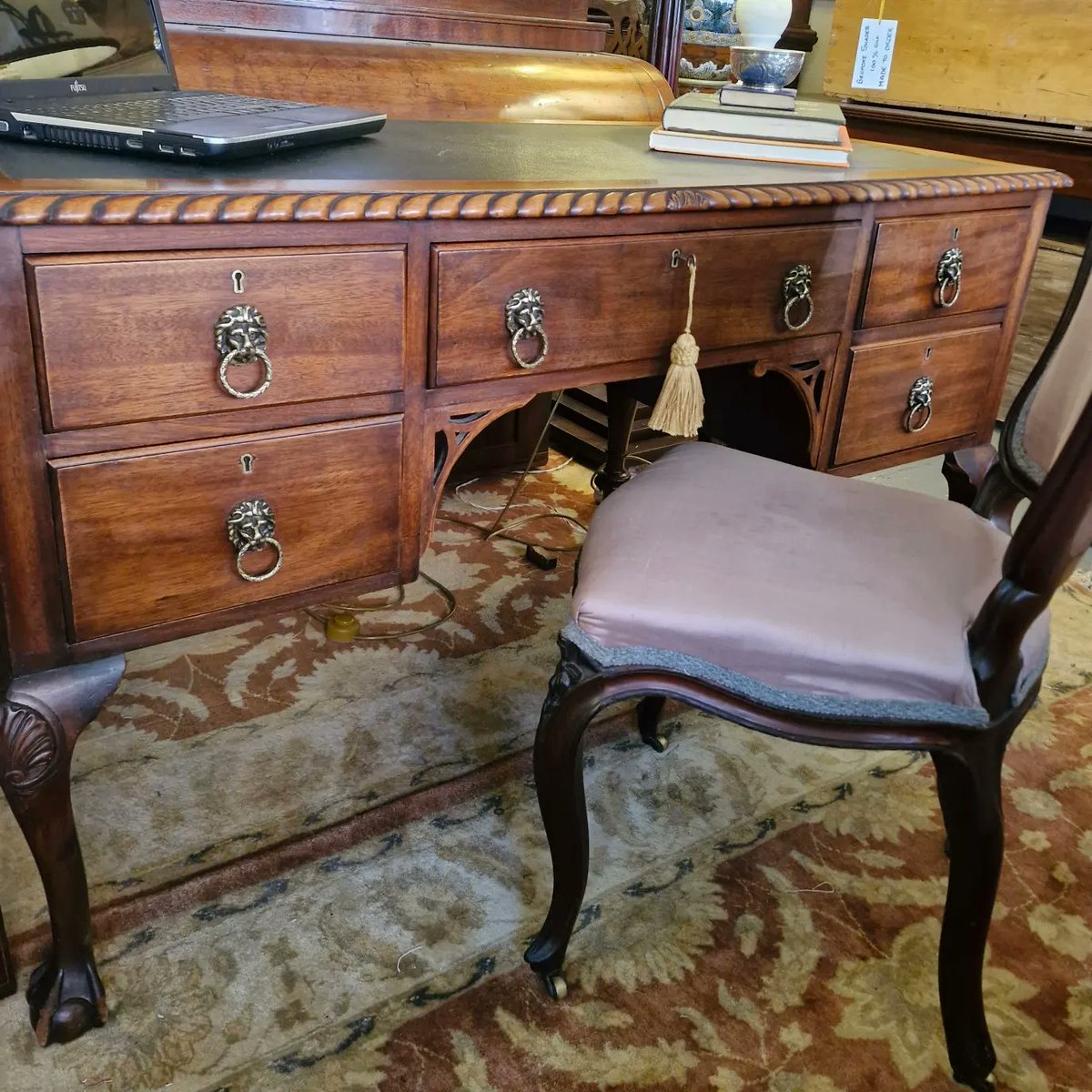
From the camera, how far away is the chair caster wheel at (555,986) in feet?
3.41

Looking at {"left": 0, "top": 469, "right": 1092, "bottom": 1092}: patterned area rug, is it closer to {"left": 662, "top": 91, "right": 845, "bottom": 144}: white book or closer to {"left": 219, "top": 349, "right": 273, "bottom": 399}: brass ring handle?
{"left": 219, "top": 349, "right": 273, "bottom": 399}: brass ring handle

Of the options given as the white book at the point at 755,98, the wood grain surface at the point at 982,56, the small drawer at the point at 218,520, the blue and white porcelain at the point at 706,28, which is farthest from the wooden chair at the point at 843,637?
the blue and white porcelain at the point at 706,28

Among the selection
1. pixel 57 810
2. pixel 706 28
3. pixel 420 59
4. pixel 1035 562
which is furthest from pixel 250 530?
pixel 706 28

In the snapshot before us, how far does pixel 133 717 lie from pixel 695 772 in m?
0.76

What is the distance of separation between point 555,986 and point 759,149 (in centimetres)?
99

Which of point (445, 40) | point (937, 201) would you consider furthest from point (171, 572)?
point (445, 40)

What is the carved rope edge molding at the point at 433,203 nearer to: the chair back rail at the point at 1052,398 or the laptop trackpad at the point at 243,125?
the laptop trackpad at the point at 243,125

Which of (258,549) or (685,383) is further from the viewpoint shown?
(685,383)

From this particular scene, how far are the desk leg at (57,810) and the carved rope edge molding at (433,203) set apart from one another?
0.37 meters

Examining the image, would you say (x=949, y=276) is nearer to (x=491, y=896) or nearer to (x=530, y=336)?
(x=530, y=336)

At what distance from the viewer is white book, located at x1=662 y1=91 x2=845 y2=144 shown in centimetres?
128

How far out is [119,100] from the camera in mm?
1012

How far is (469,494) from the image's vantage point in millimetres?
2164

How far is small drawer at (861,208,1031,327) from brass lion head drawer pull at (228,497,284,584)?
0.77m
